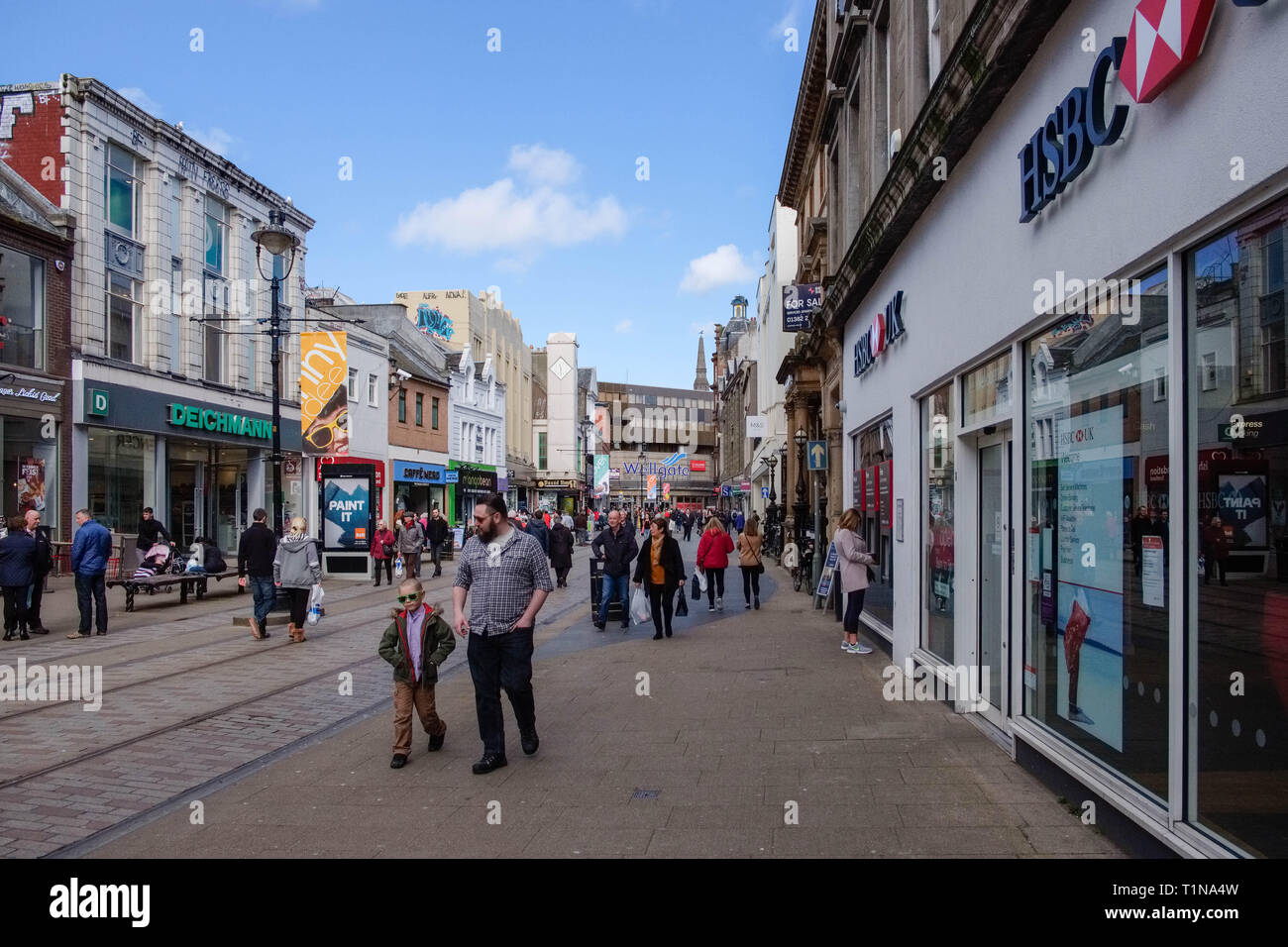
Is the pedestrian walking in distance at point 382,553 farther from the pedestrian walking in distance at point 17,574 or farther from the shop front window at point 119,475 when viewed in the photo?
the pedestrian walking in distance at point 17,574

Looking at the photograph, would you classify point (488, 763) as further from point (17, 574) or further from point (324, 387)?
point (324, 387)

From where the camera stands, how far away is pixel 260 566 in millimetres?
13188

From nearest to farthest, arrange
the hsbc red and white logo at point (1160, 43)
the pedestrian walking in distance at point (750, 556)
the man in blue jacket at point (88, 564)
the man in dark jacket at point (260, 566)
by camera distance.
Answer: the hsbc red and white logo at point (1160, 43) → the man in dark jacket at point (260, 566) → the man in blue jacket at point (88, 564) → the pedestrian walking in distance at point (750, 556)

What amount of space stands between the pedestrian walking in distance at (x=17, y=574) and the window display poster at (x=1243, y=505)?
13856 millimetres

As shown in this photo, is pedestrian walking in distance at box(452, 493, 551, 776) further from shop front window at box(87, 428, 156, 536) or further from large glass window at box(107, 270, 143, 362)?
large glass window at box(107, 270, 143, 362)

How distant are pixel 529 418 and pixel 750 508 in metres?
17.5

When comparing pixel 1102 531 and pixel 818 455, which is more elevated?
pixel 818 455

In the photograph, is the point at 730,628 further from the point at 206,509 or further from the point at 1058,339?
the point at 206,509

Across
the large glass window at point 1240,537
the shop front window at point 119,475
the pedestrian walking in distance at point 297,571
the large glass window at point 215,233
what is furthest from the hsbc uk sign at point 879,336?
the large glass window at point 215,233

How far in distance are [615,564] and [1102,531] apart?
1005cm

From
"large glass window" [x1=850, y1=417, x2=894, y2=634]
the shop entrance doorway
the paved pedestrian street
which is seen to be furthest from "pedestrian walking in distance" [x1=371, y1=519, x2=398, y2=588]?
the shop entrance doorway

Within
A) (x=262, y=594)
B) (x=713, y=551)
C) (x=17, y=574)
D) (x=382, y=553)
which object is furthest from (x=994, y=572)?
(x=382, y=553)

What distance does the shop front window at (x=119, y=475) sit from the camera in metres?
23.0

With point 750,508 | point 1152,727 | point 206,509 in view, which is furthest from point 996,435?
point 750,508
